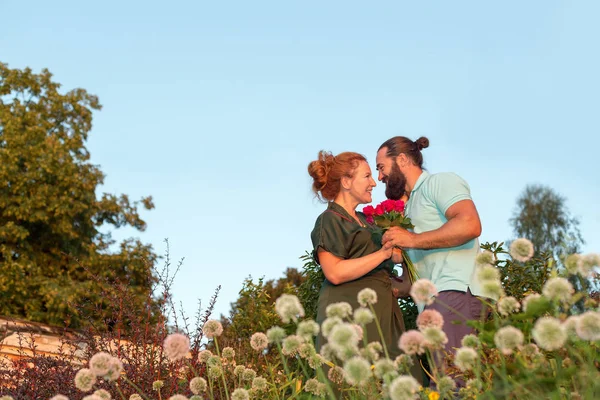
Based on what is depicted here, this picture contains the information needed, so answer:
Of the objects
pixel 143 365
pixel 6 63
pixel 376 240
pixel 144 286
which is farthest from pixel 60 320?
pixel 376 240

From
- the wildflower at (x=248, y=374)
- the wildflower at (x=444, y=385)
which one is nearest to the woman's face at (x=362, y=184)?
the wildflower at (x=248, y=374)

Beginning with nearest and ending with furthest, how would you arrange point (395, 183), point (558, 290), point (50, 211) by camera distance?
point (558, 290) < point (395, 183) < point (50, 211)

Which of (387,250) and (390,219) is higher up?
(390,219)

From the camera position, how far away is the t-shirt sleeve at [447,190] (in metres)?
4.47

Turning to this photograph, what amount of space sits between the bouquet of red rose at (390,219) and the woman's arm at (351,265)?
0.26 metres

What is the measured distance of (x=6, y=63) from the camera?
26516mm

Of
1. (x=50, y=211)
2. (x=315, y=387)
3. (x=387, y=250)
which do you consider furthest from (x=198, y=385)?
(x=50, y=211)

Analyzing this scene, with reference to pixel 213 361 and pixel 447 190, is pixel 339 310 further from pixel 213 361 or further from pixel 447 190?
pixel 447 190

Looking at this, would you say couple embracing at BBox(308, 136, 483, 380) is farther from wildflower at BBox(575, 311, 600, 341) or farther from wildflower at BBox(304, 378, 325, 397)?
wildflower at BBox(575, 311, 600, 341)

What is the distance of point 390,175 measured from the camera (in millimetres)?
5074

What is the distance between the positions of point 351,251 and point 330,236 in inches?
7.4

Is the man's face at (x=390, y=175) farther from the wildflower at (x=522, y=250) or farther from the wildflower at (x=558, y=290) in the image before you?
the wildflower at (x=558, y=290)

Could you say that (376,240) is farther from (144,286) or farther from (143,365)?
(144,286)

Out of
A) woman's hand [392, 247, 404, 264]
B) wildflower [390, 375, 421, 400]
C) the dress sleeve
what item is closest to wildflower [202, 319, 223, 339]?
the dress sleeve
